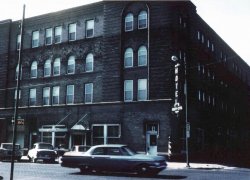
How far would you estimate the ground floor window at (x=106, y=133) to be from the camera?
32.1m

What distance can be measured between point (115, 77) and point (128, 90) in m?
1.69

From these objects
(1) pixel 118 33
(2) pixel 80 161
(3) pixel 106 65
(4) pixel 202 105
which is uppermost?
(1) pixel 118 33

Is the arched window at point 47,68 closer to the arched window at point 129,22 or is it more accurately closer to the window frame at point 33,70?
the window frame at point 33,70

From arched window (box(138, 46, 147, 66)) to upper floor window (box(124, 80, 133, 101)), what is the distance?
6.25 ft

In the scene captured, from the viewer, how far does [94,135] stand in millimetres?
33375

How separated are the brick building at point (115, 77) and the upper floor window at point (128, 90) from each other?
0.30ft

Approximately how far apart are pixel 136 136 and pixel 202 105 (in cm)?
983

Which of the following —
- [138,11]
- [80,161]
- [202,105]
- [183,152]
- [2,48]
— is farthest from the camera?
[2,48]

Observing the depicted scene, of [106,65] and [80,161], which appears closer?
[80,161]

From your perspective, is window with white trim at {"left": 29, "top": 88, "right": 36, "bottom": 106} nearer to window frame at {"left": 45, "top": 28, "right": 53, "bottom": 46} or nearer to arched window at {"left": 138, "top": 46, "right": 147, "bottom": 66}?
window frame at {"left": 45, "top": 28, "right": 53, "bottom": 46}

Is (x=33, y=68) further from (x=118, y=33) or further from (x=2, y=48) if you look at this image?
(x=118, y=33)

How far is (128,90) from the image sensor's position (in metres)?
32.8

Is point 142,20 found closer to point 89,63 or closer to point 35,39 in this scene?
point 89,63

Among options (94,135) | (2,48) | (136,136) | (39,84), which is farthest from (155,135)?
(2,48)
